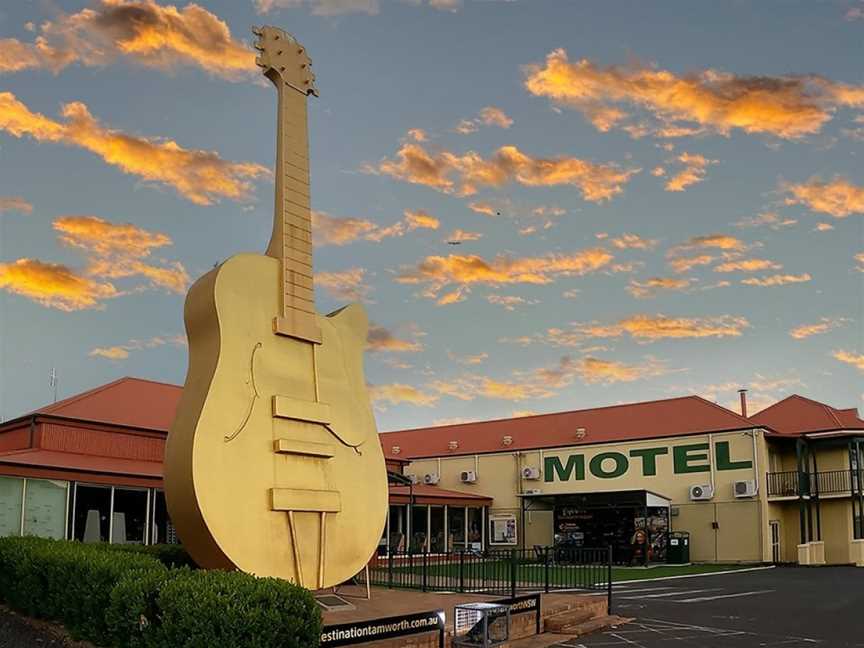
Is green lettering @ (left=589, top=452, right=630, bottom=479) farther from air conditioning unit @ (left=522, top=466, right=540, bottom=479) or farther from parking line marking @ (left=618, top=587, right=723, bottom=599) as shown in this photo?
parking line marking @ (left=618, top=587, right=723, bottom=599)

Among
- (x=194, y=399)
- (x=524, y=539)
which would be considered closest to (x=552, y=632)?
(x=194, y=399)

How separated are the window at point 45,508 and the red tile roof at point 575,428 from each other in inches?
881

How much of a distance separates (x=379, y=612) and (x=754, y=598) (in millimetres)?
9468

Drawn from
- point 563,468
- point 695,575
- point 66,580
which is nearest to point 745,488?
point 695,575

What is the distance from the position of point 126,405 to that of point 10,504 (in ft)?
18.5

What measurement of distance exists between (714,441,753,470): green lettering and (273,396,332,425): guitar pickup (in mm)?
23680

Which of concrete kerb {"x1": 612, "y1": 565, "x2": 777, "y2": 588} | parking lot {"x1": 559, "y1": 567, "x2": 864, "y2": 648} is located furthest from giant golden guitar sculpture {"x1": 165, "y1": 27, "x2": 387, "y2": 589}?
concrete kerb {"x1": 612, "y1": 565, "x2": 777, "y2": 588}

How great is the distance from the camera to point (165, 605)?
344 inches

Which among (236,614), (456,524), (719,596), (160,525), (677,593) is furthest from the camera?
(456,524)

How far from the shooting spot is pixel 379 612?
1309 cm

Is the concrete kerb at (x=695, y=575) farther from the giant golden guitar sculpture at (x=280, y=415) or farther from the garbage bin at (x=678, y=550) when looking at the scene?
the giant golden guitar sculpture at (x=280, y=415)

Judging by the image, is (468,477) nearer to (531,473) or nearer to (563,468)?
(531,473)

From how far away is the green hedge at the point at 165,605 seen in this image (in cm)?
835

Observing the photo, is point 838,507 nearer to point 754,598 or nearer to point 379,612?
point 754,598
